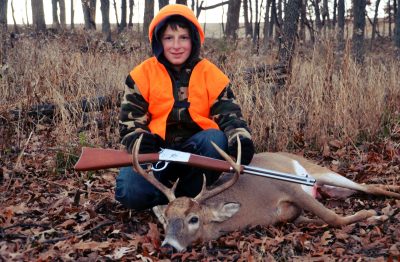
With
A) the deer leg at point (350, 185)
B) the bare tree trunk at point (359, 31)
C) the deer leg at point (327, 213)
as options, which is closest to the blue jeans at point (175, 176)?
the deer leg at point (327, 213)

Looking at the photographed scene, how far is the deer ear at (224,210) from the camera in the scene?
12.9ft

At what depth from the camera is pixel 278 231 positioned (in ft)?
13.0

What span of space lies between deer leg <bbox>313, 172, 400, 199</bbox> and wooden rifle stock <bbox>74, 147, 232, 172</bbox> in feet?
4.65

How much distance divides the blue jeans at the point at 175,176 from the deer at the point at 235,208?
0.14 metres

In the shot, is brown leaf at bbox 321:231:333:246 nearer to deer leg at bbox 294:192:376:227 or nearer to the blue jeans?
deer leg at bbox 294:192:376:227

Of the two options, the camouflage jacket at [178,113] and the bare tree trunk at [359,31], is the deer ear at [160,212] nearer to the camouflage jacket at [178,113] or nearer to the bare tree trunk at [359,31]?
the camouflage jacket at [178,113]

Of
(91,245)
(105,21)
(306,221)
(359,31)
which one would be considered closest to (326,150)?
(306,221)

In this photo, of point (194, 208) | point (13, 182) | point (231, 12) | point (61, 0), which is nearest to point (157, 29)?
point (194, 208)

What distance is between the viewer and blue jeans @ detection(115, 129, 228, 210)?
422 cm

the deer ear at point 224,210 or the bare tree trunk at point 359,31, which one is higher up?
the bare tree trunk at point 359,31

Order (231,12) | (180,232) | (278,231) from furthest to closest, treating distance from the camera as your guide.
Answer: (231,12)
(278,231)
(180,232)

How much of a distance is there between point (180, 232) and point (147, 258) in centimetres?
30

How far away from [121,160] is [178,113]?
0.59 m

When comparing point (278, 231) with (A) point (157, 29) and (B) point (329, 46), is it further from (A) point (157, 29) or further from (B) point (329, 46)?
(B) point (329, 46)
